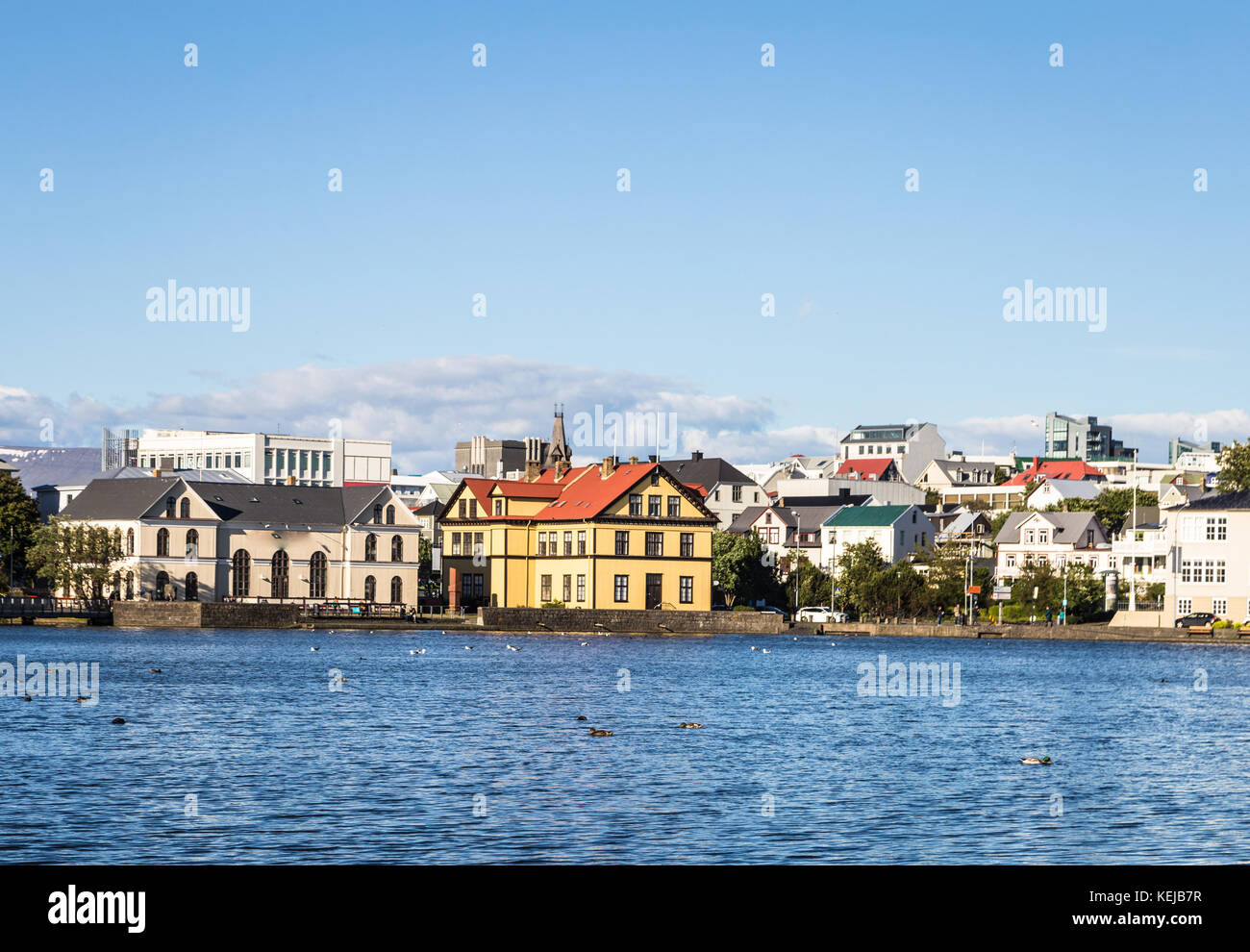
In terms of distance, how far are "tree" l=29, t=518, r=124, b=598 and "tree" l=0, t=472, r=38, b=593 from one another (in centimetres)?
1182

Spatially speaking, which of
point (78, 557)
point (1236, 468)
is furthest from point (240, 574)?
point (1236, 468)

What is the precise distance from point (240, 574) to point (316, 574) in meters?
6.17

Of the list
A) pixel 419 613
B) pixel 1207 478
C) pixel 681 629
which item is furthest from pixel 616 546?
pixel 1207 478

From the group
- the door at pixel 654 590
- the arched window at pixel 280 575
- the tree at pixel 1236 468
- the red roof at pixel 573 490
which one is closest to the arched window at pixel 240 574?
the arched window at pixel 280 575

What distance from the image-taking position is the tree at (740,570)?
458 ft

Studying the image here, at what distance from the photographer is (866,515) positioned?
522 ft

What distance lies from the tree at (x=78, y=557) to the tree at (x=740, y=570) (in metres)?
48.1

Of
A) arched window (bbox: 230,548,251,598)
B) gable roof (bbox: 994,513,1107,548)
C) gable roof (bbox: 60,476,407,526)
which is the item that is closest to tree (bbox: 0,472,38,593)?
gable roof (bbox: 60,476,407,526)

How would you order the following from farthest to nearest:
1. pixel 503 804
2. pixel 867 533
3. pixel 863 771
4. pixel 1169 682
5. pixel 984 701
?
pixel 867 533 < pixel 1169 682 < pixel 984 701 < pixel 863 771 < pixel 503 804

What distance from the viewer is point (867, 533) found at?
15688cm
